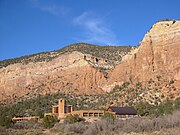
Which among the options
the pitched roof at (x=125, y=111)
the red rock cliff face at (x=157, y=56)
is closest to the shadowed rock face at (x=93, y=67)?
the red rock cliff face at (x=157, y=56)

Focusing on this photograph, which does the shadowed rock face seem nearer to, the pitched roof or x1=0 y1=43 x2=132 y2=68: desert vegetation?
x1=0 y1=43 x2=132 y2=68: desert vegetation

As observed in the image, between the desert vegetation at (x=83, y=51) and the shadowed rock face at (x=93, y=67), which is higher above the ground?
the desert vegetation at (x=83, y=51)

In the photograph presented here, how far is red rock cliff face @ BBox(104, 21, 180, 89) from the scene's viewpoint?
72562 mm

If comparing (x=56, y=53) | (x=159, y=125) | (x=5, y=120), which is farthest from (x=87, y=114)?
(x=56, y=53)

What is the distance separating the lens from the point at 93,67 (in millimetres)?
98562

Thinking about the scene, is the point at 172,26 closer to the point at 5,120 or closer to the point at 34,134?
the point at 5,120

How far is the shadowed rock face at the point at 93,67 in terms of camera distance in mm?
75062

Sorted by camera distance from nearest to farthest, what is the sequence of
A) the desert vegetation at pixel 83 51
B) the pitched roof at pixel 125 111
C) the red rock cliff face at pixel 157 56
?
the pitched roof at pixel 125 111 < the red rock cliff face at pixel 157 56 < the desert vegetation at pixel 83 51

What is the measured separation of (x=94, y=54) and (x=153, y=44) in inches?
1459

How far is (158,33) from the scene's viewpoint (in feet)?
258

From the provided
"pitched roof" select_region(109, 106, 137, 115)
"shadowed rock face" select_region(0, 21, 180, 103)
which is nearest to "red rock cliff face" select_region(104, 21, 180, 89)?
"shadowed rock face" select_region(0, 21, 180, 103)

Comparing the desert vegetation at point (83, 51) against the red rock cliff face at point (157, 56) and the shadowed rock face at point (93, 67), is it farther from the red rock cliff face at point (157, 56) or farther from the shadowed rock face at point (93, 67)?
the red rock cliff face at point (157, 56)

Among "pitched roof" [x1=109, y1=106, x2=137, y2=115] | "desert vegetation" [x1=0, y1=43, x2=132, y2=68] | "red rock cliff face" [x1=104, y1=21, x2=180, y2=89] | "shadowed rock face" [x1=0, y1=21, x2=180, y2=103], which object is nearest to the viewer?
"pitched roof" [x1=109, y1=106, x2=137, y2=115]

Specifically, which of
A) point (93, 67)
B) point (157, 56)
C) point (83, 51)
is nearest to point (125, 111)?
point (157, 56)
